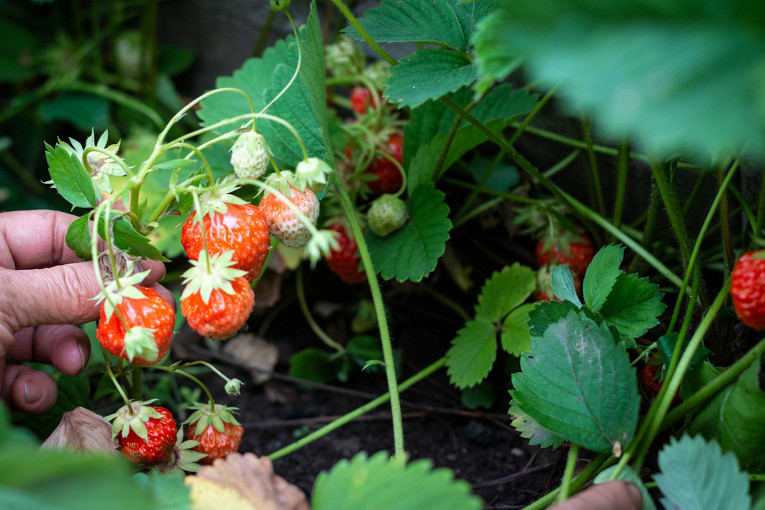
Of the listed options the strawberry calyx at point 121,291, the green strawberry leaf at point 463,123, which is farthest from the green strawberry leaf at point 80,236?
the green strawberry leaf at point 463,123

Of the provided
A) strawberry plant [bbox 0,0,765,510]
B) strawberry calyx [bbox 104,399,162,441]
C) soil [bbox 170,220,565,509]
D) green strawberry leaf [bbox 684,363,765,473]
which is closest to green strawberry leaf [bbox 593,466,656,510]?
strawberry plant [bbox 0,0,765,510]

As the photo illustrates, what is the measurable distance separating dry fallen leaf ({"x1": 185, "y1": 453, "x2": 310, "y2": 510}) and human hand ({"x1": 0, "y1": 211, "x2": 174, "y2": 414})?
0.28 meters

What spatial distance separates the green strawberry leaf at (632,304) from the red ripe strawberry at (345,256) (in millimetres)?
470

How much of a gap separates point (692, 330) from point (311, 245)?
2.05ft

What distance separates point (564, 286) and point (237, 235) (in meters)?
0.44

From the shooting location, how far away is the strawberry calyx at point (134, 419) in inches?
31.2

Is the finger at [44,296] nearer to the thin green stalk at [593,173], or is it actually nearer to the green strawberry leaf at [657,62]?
the green strawberry leaf at [657,62]

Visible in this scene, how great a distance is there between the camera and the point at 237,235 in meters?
0.73

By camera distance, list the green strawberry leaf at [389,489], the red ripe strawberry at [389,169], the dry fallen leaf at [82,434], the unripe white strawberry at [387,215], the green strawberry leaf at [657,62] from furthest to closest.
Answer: the red ripe strawberry at [389,169] < the unripe white strawberry at [387,215] < the dry fallen leaf at [82,434] < the green strawberry leaf at [389,489] < the green strawberry leaf at [657,62]

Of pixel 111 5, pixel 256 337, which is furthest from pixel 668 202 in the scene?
pixel 111 5

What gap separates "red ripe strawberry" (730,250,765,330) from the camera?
635mm

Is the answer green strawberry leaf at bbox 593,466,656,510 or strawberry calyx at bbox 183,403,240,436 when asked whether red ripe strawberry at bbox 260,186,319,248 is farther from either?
green strawberry leaf at bbox 593,466,656,510

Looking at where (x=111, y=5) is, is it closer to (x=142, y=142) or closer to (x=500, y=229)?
(x=142, y=142)

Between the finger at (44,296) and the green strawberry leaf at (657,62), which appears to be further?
the finger at (44,296)
